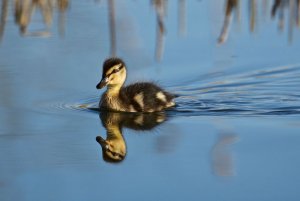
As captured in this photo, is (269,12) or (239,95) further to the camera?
(269,12)

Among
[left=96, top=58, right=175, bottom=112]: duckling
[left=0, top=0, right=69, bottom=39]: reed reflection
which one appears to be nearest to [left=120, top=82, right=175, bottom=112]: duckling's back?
[left=96, top=58, right=175, bottom=112]: duckling

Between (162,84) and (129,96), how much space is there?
0.44 meters

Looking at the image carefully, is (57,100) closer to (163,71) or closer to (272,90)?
(163,71)

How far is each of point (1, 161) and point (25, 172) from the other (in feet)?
0.97

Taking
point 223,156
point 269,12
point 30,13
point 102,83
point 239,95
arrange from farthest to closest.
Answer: point 269,12
point 30,13
point 239,95
point 102,83
point 223,156

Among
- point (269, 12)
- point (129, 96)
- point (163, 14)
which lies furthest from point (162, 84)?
point (269, 12)

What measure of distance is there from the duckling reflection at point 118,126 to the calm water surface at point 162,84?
0.02 m

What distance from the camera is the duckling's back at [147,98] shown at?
7.36 metres

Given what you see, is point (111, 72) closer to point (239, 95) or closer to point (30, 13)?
point (239, 95)

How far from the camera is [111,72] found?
24.2ft

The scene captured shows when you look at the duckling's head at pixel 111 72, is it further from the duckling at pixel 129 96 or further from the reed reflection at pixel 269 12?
the reed reflection at pixel 269 12

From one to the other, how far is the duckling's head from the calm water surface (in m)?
0.23

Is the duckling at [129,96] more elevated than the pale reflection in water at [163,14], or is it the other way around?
the pale reflection in water at [163,14]

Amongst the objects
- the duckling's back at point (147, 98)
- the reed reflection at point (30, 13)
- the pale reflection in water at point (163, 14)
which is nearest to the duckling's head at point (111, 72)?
the duckling's back at point (147, 98)
